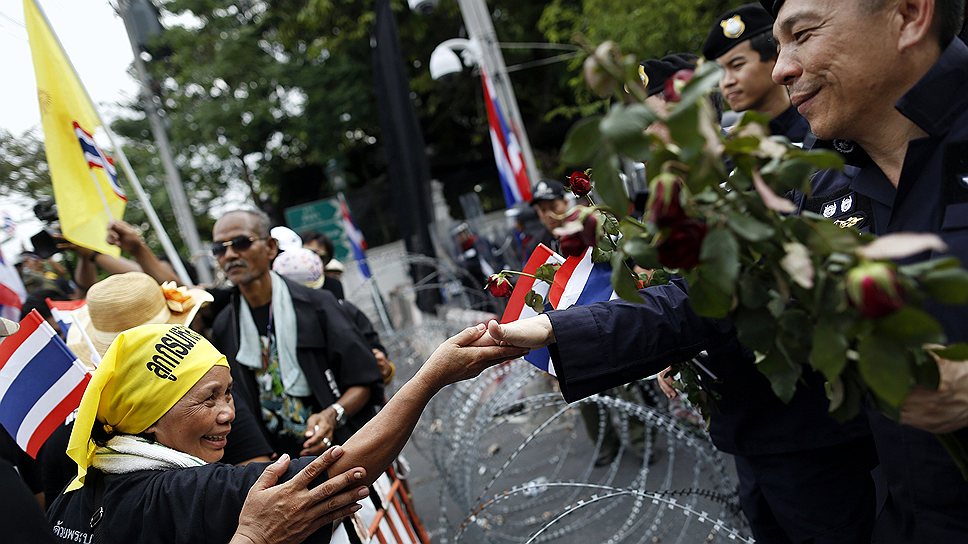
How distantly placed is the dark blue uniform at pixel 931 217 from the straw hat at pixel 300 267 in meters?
4.18

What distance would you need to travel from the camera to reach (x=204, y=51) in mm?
18391

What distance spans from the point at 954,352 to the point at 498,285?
1232 mm

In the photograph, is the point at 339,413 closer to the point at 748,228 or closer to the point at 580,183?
the point at 580,183

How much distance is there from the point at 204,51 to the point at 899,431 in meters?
19.7

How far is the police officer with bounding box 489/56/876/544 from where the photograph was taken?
1897mm

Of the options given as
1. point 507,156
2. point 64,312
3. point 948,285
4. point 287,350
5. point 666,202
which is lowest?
point 287,350

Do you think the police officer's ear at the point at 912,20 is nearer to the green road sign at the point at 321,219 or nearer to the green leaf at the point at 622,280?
the green leaf at the point at 622,280

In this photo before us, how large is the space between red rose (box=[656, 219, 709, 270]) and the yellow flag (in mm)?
4406

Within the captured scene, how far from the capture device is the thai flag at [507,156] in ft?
26.7

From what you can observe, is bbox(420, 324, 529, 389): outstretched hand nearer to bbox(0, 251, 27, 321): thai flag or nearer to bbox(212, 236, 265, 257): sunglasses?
bbox(212, 236, 265, 257): sunglasses

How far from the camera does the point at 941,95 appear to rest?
1.45 m

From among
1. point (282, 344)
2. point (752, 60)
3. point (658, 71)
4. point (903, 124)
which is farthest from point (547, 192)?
point (903, 124)

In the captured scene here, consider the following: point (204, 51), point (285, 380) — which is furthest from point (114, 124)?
point (285, 380)

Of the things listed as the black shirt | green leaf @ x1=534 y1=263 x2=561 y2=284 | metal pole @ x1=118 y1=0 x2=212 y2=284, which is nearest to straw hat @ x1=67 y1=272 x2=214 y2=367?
the black shirt
